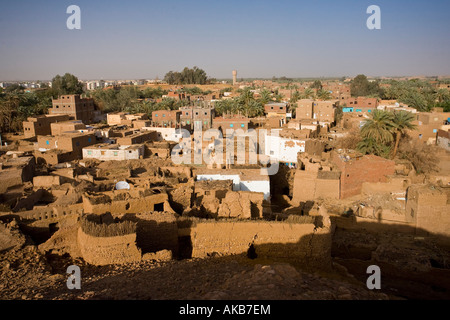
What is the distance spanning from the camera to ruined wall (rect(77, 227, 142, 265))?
29.6ft

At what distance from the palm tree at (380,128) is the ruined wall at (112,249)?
18.5 metres

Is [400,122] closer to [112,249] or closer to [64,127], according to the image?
[112,249]

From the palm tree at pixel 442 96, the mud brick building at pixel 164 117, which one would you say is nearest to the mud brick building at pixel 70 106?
the mud brick building at pixel 164 117

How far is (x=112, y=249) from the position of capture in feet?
29.7

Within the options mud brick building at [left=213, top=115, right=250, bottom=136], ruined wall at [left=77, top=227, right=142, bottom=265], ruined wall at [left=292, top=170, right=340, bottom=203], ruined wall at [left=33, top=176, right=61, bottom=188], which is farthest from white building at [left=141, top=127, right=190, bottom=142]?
ruined wall at [left=77, top=227, right=142, bottom=265]

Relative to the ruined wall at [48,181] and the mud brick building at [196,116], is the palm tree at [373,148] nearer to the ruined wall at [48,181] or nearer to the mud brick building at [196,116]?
the ruined wall at [48,181]

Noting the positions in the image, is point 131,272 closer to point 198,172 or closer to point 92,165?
point 198,172

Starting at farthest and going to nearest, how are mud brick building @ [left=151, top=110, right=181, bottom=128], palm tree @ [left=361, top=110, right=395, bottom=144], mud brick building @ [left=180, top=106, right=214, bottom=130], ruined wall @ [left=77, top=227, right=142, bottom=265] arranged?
1. mud brick building @ [left=180, top=106, right=214, bottom=130]
2. mud brick building @ [left=151, top=110, right=181, bottom=128]
3. palm tree @ [left=361, top=110, right=395, bottom=144]
4. ruined wall @ [left=77, top=227, right=142, bottom=265]

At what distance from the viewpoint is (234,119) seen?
3216 cm

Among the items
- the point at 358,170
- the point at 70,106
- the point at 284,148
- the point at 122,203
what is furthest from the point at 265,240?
the point at 70,106

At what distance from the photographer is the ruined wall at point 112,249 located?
29.6ft

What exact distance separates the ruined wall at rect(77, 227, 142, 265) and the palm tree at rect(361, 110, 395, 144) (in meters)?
18.5

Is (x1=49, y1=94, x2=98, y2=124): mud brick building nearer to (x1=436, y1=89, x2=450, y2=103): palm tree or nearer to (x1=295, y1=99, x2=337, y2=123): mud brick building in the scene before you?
(x1=295, y1=99, x2=337, y2=123): mud brick building

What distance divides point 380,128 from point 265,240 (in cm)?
1601
